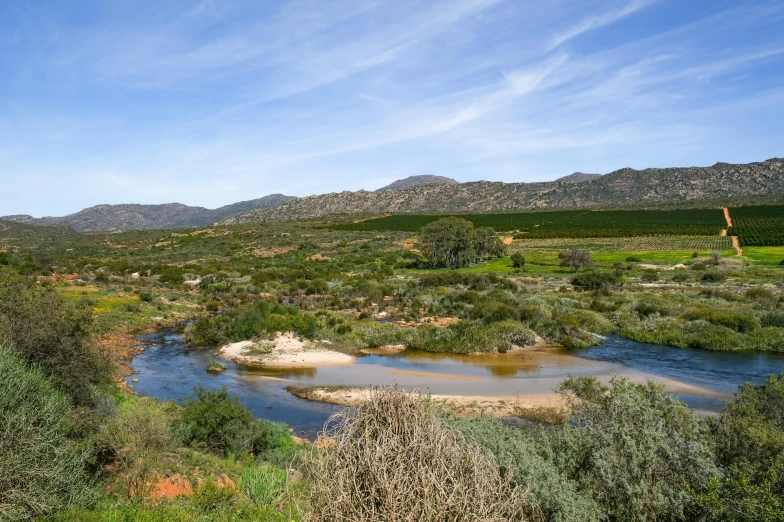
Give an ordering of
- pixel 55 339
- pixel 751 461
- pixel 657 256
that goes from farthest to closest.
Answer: pixel 657 256, pixel 55 339, pixel 751 461

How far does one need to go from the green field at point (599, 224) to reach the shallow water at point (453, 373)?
229 feet

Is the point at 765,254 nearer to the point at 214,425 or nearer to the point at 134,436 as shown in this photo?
the point at 214,425

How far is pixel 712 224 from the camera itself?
3809 inches

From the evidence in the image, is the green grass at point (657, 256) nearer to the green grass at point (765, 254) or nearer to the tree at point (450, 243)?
the green grass at point (765, 254)

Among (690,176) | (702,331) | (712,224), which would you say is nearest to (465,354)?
(702,331)

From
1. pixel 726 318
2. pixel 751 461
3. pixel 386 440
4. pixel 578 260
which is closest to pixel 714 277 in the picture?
pixel 578 260

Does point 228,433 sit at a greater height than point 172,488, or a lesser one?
lesser

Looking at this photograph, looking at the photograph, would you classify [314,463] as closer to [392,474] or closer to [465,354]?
[392,474]

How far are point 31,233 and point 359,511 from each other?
462 ft

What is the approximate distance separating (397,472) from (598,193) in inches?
7863

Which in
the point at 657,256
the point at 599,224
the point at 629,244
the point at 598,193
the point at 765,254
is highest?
the point at 598,193

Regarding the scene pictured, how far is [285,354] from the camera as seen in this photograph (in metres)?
27.6

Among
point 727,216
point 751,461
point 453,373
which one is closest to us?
point 751,461

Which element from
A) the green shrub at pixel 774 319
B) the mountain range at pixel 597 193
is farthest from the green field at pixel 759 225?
the mountain range at pixel 597 193
